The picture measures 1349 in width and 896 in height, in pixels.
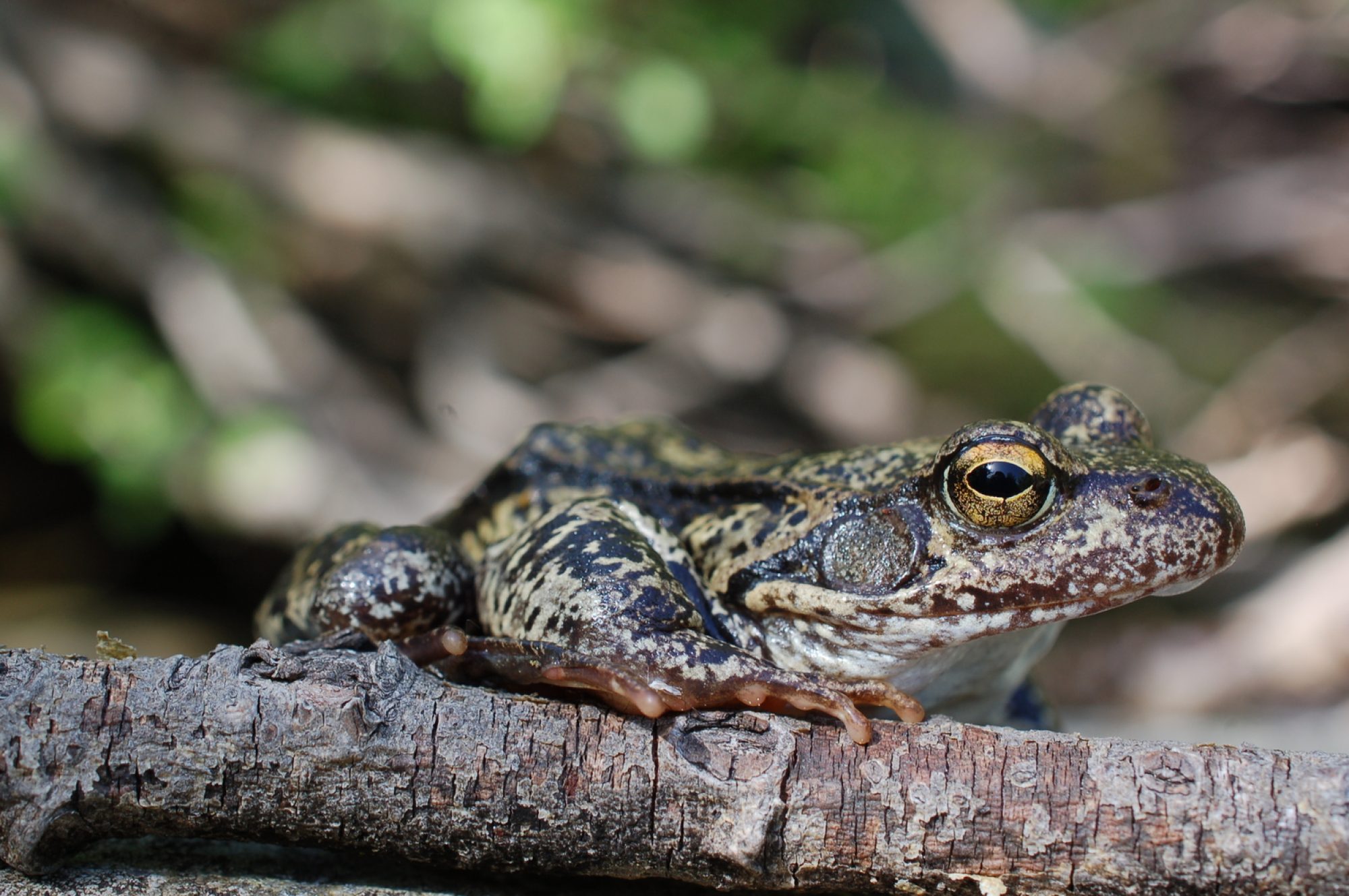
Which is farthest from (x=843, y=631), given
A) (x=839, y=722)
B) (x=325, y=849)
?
(x=325, y=849)

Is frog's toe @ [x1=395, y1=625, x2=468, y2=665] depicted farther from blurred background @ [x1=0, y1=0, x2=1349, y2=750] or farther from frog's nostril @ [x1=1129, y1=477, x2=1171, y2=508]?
blurred background @ [x1=0, y1=0, x2=1349, y2=750]

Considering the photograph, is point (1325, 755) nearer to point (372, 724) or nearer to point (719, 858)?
point (719, 858)

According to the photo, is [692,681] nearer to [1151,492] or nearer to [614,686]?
[614,686]

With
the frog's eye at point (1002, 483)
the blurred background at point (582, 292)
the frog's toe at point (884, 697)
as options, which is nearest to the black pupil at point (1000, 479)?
the frog's eye at point (1002, 483)

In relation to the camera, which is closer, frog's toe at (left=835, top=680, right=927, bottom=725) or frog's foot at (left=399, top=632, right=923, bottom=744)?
frog's foot at (left=399, top=632, right=923, bottom=744)

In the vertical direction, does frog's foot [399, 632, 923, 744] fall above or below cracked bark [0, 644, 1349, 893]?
above

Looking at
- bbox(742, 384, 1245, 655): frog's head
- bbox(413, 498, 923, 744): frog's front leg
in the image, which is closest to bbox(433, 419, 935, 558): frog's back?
bbox(413, 498, 923, 744): frog's front leg

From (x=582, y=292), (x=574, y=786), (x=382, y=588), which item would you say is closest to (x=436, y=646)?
(x=382, y=588)

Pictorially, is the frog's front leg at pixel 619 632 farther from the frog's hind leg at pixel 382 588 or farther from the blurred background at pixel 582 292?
the blurred background at pixel 582 292
